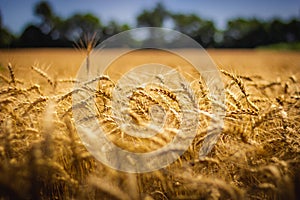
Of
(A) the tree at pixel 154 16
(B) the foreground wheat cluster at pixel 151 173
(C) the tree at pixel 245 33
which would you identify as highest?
(A) the tree at pixel 154 16

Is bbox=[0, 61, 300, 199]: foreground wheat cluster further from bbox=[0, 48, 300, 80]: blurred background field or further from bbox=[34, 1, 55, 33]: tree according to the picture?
bbox=[34, 1, 55, 33]: tree

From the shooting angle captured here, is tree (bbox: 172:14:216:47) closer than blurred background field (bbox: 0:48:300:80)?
No

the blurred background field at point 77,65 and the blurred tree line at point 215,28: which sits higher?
the blurred tree line at point 215,28

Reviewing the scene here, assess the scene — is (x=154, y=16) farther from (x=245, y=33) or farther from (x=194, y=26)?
(x=245, y=33)

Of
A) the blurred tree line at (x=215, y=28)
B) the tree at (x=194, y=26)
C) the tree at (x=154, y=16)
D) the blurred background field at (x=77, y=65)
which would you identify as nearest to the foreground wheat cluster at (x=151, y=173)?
the blurred background field at (x=77, y=65)

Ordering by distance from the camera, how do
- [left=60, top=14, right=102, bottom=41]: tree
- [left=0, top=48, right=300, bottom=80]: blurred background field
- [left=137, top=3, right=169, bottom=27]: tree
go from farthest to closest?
[left=137, top=3, right=169, bottom=27]: tree, [left=60, top=14, right=102, bottom=41]: tree, [left=0, top=48, right=300, bottom=80]: blurred background field

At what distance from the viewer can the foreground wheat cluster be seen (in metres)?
1.01

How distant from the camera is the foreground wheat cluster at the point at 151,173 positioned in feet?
3.30

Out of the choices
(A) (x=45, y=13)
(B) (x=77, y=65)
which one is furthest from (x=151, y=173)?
(A) (x=45, y=13)

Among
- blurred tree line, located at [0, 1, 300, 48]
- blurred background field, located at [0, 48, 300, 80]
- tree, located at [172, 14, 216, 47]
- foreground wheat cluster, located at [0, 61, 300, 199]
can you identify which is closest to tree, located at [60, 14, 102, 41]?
blurred tree line, located at [0, 1, 300, 48]

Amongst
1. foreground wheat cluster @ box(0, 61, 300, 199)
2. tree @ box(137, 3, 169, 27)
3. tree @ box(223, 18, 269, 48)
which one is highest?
tree @ box(137, 3, 169, 27)

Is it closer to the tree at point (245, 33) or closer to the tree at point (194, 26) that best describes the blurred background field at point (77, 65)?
the tree at point (245, 33)

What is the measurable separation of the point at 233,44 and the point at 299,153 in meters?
52.5

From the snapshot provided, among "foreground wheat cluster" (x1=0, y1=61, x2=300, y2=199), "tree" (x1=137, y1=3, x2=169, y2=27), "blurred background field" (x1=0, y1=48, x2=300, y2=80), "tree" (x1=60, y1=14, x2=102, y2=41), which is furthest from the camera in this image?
"tree" (x1=137, y1=3, x2=169, y2=27)
